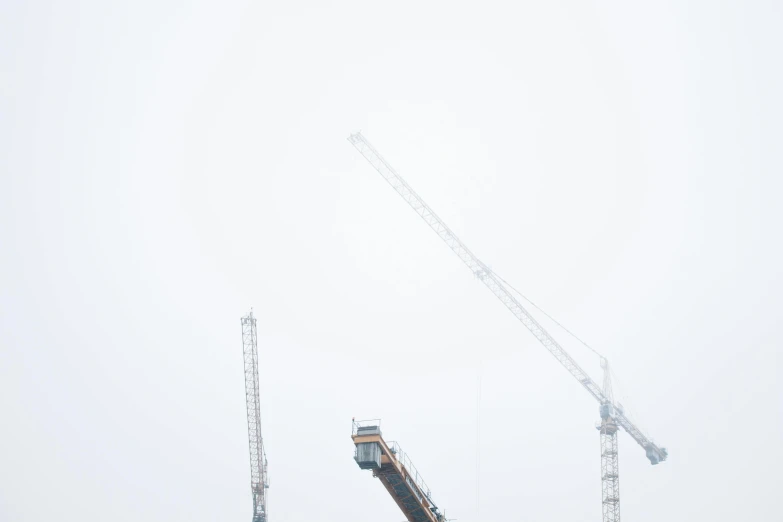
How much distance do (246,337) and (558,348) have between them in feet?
170

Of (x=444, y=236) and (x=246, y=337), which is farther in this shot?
(x=444, y=236)

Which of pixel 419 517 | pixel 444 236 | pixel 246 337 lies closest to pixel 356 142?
pixel 444 236

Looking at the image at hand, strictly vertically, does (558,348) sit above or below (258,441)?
above

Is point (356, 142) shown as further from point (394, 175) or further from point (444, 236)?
point (444, 236)

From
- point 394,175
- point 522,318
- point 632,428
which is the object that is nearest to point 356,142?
point 394,175

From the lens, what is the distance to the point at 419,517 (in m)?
86.1

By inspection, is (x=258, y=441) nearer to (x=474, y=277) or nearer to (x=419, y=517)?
(x=474, y=277)

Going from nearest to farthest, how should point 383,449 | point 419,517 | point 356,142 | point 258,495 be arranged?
point 383,449 → point 419,517 → point 258,495 → point 356,142

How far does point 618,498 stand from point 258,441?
52.7 meters

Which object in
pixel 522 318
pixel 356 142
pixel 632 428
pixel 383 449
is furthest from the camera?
pixel 356 142

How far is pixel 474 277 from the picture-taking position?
586 ft

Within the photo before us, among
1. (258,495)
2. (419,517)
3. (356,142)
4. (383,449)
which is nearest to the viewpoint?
(383,449)

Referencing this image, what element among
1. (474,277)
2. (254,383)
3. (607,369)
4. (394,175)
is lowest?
(254,383)

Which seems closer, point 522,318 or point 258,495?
point 258,495
